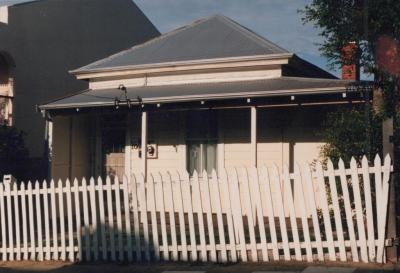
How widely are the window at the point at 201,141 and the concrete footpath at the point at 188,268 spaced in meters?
5.55

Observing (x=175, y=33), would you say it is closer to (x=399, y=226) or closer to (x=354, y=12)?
(x=354, y=12)

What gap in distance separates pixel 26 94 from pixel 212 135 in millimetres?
5754

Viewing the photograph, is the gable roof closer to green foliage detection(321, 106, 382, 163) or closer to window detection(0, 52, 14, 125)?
window detection(0, 52, 14, 125)

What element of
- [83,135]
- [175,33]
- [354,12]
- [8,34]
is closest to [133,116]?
[83,135]

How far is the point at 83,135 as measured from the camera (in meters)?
15.9

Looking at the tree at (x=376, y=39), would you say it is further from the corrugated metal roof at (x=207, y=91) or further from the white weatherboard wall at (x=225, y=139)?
the white weatherboard wall at (x=225, y=139)

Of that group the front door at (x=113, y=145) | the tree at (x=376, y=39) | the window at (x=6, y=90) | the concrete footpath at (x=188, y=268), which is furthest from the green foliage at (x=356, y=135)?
the window at (x=6, y=90)

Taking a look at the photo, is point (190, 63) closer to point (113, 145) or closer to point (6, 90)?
point (113, 145)

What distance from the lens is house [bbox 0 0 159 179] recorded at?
16188 millimetres

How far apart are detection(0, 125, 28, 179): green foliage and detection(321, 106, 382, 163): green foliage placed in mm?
8202

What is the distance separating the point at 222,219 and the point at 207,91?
4640mm

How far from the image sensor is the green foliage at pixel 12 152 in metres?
14.1

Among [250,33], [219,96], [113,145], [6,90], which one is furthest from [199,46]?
[6,90]

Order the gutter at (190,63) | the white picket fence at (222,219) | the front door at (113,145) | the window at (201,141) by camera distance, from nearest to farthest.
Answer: the white picket fence at (222,219), the gutter at (190,63), the window at (201,141), the front door at (113,145)
